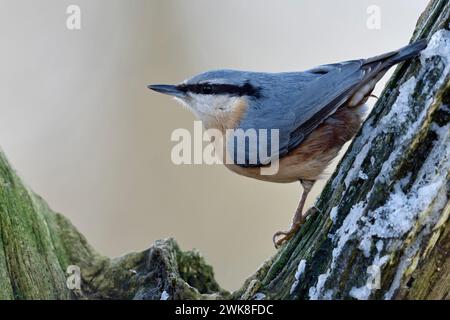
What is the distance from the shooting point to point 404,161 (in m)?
2.03

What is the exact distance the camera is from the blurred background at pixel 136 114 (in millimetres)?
4629

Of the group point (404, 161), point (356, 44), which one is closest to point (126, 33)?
point (356, 44)

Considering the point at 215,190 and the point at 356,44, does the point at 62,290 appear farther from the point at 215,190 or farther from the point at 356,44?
the point at 356,44

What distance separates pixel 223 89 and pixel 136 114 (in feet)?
7.35

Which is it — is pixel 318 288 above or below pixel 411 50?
below

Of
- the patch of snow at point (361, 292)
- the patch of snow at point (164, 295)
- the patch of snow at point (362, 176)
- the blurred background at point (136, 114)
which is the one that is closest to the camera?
the patch of snow at point (361, 292)

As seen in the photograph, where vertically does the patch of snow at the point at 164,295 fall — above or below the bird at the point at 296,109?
below

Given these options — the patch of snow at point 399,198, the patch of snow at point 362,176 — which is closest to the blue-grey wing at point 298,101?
the patch of snow at point 399,198

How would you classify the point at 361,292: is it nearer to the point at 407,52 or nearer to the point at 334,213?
the point at 334,213

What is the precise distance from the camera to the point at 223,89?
2.98 meters

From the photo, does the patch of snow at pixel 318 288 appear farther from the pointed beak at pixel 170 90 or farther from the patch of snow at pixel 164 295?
the pointed beak at pixel 170 90

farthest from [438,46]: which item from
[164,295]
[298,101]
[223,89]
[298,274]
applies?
[164,295]

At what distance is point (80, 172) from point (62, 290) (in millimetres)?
2506
